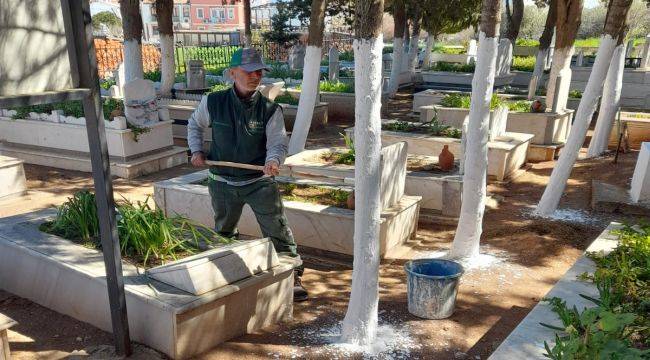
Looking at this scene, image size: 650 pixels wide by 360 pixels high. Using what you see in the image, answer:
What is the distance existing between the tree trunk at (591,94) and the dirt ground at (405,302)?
0.58 metres

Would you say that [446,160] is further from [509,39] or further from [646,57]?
[646,57]

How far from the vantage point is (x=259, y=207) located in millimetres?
4496

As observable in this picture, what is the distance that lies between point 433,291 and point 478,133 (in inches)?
73.8

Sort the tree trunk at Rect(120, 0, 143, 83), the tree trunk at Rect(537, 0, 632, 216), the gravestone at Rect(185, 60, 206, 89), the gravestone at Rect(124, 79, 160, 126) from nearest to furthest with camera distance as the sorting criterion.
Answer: the tree trunk at Rect(537, 0, 632, 216)
the gravestone at Rect(124, 79, 160, 126)
the tree trunk at Rect(120, 0, 143, 83)
the gravestone at Rect(185, 60, 206, 89)

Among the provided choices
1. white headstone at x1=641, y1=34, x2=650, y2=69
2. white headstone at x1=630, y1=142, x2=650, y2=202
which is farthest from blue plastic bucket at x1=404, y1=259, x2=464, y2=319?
white headstone at x1=641, y1=34, x2=650, y2=69

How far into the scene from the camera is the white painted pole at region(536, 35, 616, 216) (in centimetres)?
688

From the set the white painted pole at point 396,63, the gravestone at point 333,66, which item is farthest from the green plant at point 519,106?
the white painted pole at point 396,63

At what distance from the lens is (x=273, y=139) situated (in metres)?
4.34

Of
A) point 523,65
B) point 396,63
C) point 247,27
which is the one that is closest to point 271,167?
point 247,27

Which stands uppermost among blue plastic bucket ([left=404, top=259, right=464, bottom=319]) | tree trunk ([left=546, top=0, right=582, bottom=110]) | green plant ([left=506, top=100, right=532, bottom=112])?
tree trunk ([left=546, top=0, right=582, bottom=110])

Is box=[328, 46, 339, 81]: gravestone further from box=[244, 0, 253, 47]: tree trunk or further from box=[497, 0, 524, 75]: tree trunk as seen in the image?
box=[497, 0, 524, 75]: tree trunk

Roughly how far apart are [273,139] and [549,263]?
3.52 m

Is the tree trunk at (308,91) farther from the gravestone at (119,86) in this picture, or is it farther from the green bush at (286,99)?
the gravestone at (119,86)

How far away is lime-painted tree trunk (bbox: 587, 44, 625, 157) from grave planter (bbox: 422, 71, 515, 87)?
22.1 feet
